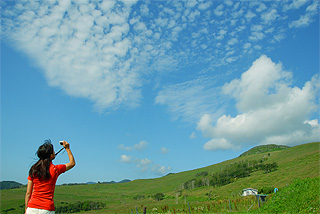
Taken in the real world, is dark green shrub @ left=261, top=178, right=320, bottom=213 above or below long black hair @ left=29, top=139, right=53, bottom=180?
below

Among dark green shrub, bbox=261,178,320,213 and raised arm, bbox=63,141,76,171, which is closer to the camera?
raised arm, bbox=63,141,76,171

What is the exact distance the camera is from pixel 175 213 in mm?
33562

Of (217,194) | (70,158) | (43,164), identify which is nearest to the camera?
(43,164)

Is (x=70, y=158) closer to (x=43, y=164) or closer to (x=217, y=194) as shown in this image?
(x=43, y=164)

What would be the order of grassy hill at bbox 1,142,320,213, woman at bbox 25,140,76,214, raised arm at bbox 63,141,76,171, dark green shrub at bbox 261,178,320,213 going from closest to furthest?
woman at bbox 25,140,76,214
raised arm at bbox 63,141,76,171
dark green shrub at bbox 261,178,320,213
grassy hill at bbox 1,142,320,213

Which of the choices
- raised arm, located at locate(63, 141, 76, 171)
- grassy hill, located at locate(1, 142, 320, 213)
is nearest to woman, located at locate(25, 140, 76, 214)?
raised arm, located at locate(63, 141, 76, 171)

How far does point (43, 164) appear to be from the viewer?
4629 millimetres

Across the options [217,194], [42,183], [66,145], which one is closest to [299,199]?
[66,145]

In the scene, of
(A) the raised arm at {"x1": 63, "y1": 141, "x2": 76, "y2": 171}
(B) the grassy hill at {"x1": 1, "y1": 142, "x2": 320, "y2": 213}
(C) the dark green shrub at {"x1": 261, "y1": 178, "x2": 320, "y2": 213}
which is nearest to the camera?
(A) the raised arm at {"x1": 63, "y1": 141, "x2": 76, "y2": 171}

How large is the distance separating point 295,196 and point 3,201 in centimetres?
13514

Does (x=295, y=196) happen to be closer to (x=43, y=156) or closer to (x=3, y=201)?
(x=43, y=156)

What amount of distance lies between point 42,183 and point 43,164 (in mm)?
334

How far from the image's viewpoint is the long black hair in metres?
4.57

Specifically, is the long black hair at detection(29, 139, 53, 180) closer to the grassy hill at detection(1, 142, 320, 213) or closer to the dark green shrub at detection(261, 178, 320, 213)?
the dark green shrub at detection(261, 178, 320, 213)
